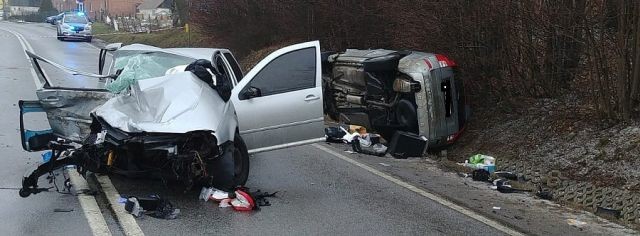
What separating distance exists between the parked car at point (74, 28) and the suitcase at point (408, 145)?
34427mm

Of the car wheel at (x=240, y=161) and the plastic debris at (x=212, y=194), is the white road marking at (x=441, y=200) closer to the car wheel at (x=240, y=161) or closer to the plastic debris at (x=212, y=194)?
the car wheel at (x=240, y=161)

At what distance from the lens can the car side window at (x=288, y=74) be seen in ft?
25.2

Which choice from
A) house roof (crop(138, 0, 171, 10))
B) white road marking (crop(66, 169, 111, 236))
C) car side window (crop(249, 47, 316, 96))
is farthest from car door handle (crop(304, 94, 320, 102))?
house roof (crop(138, 0, 171, 10))

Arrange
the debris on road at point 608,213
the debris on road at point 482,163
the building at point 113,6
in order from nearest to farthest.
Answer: the debris on road at point 608,213 → the debris on road at point 482,163 → the building at point 113,6

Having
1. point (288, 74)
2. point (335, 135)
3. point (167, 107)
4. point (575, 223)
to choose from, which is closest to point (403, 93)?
point (335, 135)

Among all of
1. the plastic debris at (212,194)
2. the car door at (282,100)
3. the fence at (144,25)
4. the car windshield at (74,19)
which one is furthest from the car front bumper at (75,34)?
the plastic debris at (212,194)

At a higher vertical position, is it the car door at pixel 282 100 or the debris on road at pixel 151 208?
the car door at pixel 282 100

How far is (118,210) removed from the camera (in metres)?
6.02

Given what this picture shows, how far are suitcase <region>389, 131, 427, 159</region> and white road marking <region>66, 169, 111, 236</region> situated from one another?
4.51 m

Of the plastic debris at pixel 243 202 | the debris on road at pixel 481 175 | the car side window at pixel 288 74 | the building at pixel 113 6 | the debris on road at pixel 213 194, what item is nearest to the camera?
the plastic debris at pixel 243 202

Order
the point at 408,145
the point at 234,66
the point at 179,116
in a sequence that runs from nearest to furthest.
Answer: the point at 179,116
the point at 234,66
the point at 408,145

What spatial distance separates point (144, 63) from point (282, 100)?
6.23 feet

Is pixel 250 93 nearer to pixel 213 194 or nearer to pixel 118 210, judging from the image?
pixel 213 194

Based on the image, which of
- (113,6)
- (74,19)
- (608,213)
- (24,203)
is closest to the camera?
(24,203)
